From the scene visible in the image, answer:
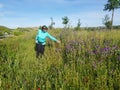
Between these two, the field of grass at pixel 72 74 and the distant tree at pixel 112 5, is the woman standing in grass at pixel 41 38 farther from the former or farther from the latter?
the distant tree at pixel 112 5

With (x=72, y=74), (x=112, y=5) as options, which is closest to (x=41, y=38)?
(x=72, y=74)


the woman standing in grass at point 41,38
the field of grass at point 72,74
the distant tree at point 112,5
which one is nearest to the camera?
the field of grass at point 72,74

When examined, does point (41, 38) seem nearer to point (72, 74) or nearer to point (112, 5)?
point (72, 74)

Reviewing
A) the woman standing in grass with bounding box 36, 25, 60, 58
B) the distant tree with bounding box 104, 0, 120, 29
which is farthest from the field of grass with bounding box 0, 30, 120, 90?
the distant tree with bounding box 104, 0, 120, 29

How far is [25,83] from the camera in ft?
16.8

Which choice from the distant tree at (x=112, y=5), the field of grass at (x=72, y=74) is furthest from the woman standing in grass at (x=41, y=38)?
the distant tree at (x=112, y=5)

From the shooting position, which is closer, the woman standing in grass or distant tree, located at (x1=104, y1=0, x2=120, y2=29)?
the woman standing in grass

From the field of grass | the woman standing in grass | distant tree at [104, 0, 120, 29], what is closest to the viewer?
the field of grass

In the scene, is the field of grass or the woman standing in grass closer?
the field of grass

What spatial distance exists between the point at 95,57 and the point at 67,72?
1681 mm

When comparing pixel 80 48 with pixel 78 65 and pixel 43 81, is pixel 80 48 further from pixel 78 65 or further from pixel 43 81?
pixel 43 81

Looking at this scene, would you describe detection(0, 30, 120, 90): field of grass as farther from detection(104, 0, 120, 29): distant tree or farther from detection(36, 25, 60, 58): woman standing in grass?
detection(104, 0, 120, 29): distant tree

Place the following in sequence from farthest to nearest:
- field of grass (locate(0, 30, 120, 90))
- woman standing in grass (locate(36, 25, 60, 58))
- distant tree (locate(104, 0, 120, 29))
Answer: distant tree (locate(104, 0, 120, 29)) → woman standing in grass (locate(36, 25, 60, 58)) → field of grass (locate(0, 30, 120, 90))

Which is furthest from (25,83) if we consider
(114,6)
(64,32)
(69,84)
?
(114,6)
